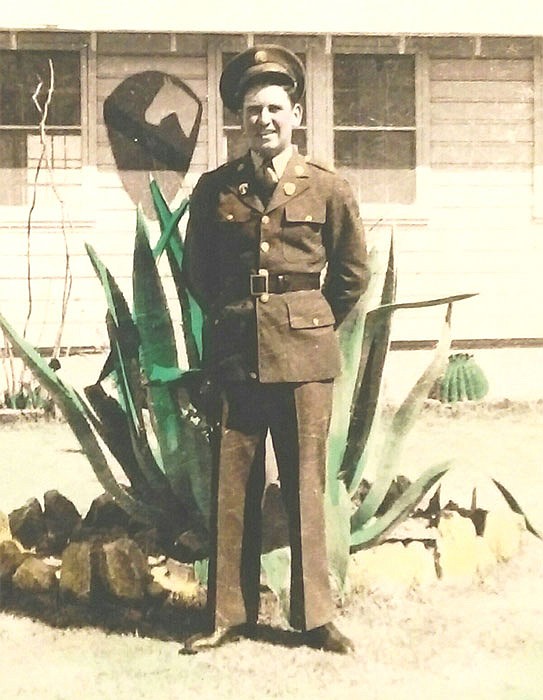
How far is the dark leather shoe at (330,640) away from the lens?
2.15 meters

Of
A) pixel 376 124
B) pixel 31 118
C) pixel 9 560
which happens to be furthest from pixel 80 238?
pixel 9 560

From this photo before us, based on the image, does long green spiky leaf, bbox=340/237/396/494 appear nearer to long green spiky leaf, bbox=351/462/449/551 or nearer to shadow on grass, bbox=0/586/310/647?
long green spiky leaf, bbox=351/462/449/551

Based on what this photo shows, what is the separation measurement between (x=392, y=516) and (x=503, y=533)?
42 cm

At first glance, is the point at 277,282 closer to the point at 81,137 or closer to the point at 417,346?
the point at 417,346

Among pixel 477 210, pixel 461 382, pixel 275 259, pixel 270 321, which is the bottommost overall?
pixel 461 382

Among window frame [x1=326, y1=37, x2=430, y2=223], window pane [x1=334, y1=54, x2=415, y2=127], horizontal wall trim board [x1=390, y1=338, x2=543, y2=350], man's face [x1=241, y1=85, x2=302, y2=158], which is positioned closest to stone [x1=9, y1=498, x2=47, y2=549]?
man's face [x1=241, y1=85, x2=302, y2=158]

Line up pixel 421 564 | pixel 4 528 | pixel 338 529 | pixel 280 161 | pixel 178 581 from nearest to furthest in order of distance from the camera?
pixel 280 161 → pixel 338 529 → pixel 178 581 → pixel 421 564 → pixel 4 528

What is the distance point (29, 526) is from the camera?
2633 mm

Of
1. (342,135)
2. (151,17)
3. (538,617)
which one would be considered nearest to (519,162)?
(342,135)

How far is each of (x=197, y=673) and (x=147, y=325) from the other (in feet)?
2.53

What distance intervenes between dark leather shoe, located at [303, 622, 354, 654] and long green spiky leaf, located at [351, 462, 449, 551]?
0.28 m

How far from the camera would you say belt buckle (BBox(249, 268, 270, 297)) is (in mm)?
2039

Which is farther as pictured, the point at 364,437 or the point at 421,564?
the point at 421,564

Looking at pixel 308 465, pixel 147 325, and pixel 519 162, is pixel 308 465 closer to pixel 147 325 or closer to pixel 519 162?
pixel 147 325
